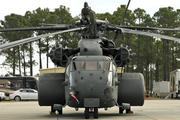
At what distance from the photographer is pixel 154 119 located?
45.3ft

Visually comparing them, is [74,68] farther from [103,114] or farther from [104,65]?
[103,114]

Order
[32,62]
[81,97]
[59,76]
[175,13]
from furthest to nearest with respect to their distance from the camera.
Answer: [32,62] → [175,13] → [59,76] → [81,97]

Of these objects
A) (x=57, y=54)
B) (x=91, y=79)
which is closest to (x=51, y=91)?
(x=57, y=54)

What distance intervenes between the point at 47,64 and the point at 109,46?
4870 cm

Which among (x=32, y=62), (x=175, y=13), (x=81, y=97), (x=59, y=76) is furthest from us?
(x=32, y=62)

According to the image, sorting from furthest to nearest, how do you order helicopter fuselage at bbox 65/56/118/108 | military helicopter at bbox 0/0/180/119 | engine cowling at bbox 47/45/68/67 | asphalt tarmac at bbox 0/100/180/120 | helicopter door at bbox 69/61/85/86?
1. engine cowling at bbox 47/45/68/67
2. asphalt tarmac at bbox 0/100/180/120
3. helicopter door at bbox 69/61/85/86
4. military helicopter at bbox 0/0/180/119
5. helicopter fuselage at bbox 65/56/118/108

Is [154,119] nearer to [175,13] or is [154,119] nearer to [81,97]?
[81,97]

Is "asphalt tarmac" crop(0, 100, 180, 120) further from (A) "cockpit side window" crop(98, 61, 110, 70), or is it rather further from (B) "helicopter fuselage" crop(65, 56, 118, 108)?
(A) "cockpit side window" crop(98, 61, 110, 70)

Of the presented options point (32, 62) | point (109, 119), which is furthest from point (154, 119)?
point (32, 62)

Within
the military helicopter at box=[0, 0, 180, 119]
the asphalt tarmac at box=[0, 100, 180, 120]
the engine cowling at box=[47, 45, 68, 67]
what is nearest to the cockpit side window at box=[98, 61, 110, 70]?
the military helicopter at box=[0, 0, 180, 119]

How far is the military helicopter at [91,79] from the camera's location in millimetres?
13375

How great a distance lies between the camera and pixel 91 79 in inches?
525

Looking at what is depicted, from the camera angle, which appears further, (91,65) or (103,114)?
(103,114)

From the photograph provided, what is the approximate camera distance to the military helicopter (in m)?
13.4
